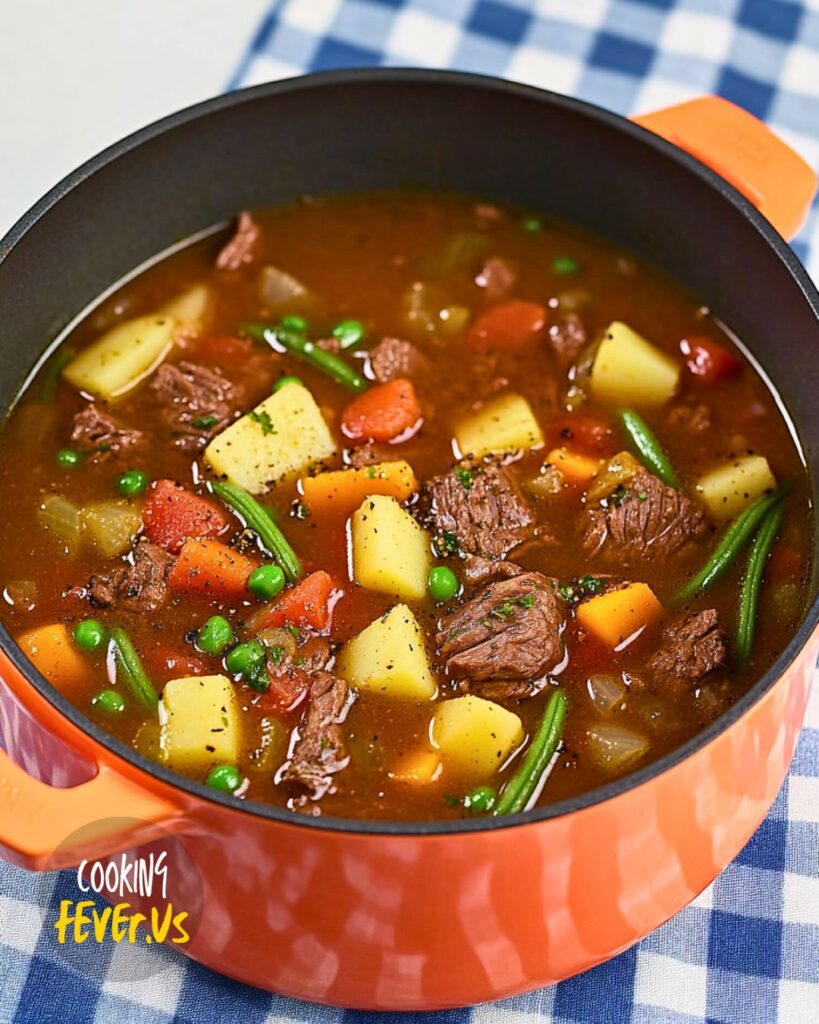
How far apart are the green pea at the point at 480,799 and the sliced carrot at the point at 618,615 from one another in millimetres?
526

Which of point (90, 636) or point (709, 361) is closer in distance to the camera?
point (90, 636)

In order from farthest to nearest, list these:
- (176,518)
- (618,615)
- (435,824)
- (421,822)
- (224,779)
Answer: (176,518) → (618,615) → (224,779) → (421,822) → (435,824)

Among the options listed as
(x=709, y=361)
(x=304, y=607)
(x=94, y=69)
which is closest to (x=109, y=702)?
(x=304, y=607)

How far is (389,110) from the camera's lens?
15.7 ft

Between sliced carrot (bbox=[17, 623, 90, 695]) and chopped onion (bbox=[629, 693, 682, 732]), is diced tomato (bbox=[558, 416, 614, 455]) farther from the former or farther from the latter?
sliced carrot (bbox=[17, 623, 90, 695])

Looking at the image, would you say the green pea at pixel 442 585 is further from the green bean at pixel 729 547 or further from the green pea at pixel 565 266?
the green pea at pixel 565 266

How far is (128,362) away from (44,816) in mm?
1834

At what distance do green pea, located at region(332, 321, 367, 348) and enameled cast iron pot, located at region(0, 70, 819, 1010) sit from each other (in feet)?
2.22

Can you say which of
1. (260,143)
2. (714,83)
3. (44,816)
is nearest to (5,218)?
(260,143)

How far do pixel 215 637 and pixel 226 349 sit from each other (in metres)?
1.12

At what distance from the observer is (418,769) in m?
3.51

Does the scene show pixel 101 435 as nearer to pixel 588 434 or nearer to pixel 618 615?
pixel 588 434

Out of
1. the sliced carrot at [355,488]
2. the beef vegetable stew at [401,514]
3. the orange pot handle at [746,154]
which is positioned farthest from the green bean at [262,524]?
the orange pot handle at [746,154]

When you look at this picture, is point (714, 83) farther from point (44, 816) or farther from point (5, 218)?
point (44, 816)
